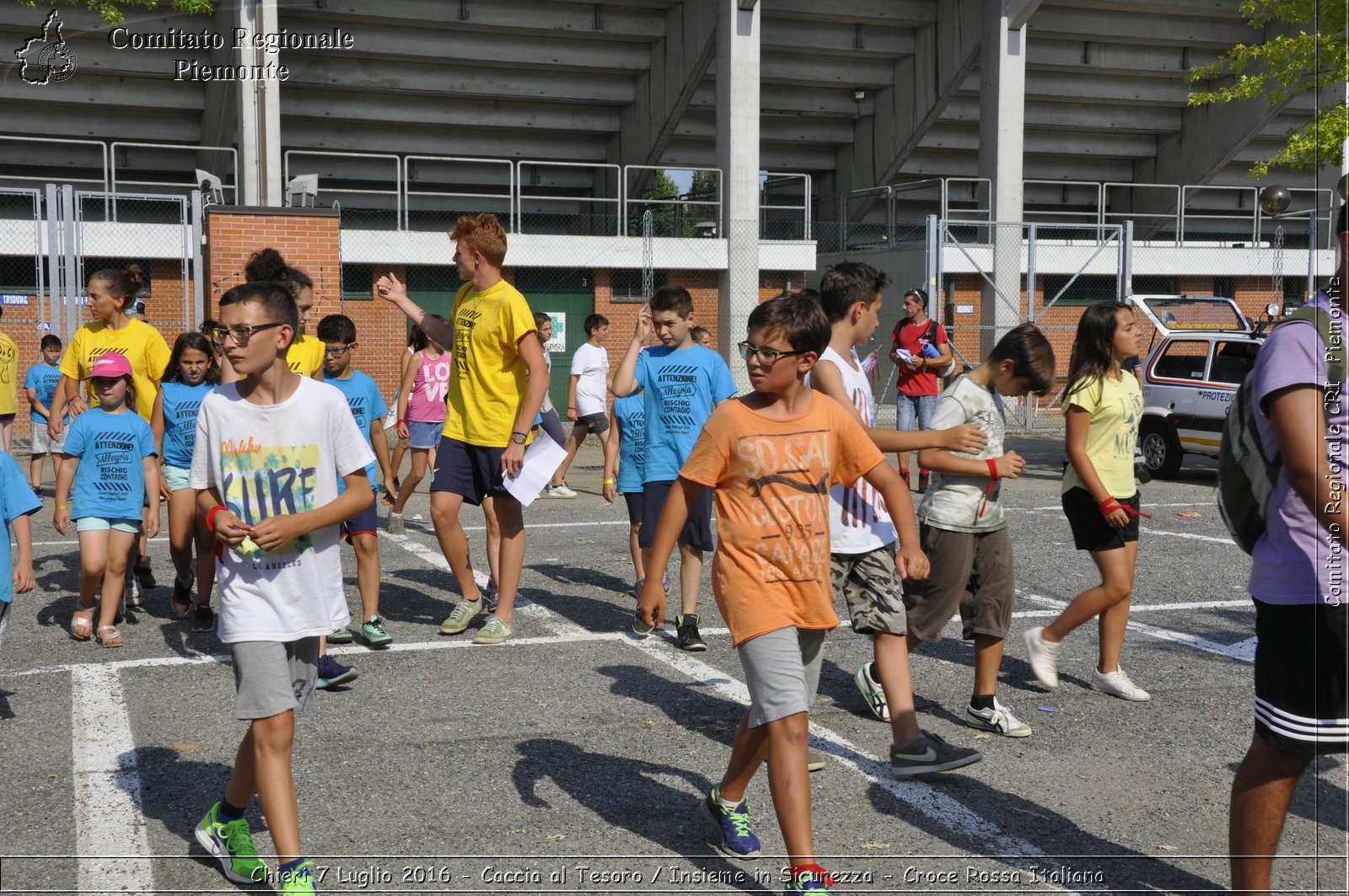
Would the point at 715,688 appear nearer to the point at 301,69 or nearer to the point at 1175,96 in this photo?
the point at 301,69

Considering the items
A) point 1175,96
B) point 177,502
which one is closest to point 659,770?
point 177,502

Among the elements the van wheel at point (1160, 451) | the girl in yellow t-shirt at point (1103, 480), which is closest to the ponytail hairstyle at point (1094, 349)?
the girl in yellow t-shirt at point (1103, 480)

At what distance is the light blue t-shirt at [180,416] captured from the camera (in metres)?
7.21

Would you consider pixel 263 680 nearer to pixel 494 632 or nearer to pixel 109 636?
pixel 494 632

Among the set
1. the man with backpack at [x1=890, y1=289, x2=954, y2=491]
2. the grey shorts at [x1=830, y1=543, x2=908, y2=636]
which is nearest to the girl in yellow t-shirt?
the grey shorts at [x1=830, y1=543, x2=908, y2=636]

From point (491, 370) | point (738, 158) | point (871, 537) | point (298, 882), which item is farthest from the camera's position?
point (738, 158)

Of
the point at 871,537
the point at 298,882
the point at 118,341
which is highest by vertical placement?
the point at 118,341

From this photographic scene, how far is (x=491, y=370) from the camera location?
6.82 meters

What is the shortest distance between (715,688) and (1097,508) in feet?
6.55

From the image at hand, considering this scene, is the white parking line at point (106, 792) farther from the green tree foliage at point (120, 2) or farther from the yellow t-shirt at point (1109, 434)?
the green tree foliage at point (120, 2)

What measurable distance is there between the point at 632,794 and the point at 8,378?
884cm

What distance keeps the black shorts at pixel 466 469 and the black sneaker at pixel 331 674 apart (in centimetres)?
120

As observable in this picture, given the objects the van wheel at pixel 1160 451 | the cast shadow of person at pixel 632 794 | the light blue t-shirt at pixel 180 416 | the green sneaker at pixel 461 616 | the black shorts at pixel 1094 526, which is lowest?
the cast shadow of person at pixel 632 794

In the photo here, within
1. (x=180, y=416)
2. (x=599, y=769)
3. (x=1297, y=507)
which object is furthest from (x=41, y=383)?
(x=1297, y=507)
